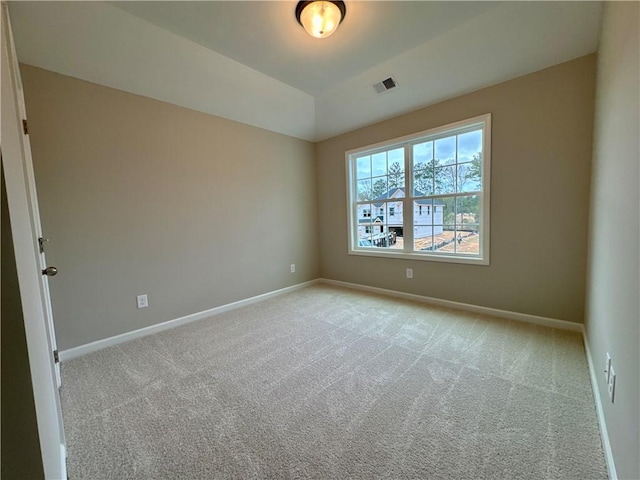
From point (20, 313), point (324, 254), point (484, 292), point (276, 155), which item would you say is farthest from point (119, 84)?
point (484, 292)

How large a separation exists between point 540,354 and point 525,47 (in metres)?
2.48

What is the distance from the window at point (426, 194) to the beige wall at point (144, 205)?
48.5 inches

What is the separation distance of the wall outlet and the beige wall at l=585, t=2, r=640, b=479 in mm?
3239

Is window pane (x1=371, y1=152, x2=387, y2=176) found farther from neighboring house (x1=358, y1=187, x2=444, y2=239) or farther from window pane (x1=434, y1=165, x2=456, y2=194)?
window pane (x1=434, y1=165, x2=456, y2=194)

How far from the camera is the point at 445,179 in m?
3.05

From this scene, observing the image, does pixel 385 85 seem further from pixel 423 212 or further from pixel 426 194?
pixel 423 212

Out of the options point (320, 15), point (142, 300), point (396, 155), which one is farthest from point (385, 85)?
point (142, 300)

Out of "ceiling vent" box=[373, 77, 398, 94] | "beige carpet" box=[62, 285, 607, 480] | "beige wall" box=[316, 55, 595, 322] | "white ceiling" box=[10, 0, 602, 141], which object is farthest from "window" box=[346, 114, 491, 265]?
"beige carpet" box=[62, 285, 607, 480]

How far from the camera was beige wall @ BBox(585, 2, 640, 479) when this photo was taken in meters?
0.91

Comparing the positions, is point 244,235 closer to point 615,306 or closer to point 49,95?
point 49,95

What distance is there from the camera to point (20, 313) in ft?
2.51

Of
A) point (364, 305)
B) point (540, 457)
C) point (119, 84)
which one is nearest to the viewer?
point (540, 457)

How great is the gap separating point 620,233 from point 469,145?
200 cm

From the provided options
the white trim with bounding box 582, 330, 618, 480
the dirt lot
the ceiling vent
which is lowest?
the white trim with bounding box 582, 330, 618, 480
